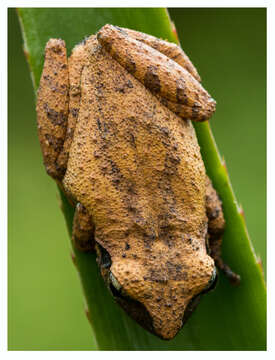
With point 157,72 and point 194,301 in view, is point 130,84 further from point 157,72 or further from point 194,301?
point 194,301

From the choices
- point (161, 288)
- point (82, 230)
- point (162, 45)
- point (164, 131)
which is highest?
point (162, 45)

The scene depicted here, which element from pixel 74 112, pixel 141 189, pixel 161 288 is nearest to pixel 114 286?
pixel 161 288

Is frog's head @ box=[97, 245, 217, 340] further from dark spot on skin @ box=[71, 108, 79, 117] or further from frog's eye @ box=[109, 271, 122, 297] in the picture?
dark spot on skin @ box=[71, 108, 79, 117]

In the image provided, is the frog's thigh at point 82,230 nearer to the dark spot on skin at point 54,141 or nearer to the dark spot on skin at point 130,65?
the dark spot on skin at point 54,141

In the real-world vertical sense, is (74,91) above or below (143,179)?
above

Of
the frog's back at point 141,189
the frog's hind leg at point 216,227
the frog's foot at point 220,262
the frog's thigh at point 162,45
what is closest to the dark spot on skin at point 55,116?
the frog's back at point 141,189

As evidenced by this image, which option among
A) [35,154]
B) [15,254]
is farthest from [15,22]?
[15,254]

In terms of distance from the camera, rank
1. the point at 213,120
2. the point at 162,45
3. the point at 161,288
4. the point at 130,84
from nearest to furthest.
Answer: the point at 161,288
the point at 130,84
the point at 162,45
the point at 213,120
